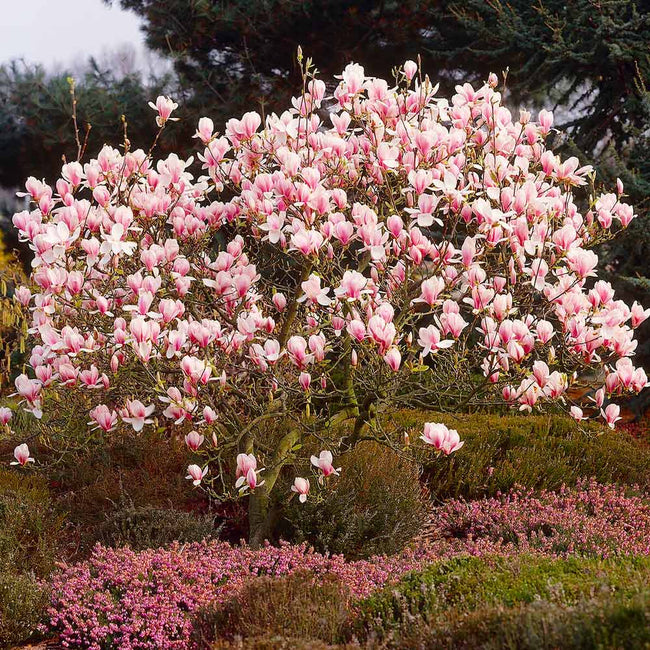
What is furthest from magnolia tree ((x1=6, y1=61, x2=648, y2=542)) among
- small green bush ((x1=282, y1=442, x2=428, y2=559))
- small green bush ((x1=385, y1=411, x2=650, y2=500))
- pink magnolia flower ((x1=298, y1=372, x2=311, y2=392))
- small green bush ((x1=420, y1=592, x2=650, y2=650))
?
small green bush ((x1=385, y1=411, x2=650, y2=500))

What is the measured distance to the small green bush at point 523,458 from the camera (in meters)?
5.91

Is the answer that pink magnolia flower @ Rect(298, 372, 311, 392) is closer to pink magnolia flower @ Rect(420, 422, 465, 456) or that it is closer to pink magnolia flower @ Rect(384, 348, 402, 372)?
pink magnolia flower @ Rect(384, 348, 402, 372)

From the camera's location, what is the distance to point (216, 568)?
153 inches

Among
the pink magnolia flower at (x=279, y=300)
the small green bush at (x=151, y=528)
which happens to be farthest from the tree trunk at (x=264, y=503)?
the pink magnolia flower at (x=279, y=300)

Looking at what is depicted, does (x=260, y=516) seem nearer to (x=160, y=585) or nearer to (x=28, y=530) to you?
(x=160, y=585)

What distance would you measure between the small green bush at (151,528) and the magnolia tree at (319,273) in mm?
362

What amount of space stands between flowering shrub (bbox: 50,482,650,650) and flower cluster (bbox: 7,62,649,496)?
0.39 meters

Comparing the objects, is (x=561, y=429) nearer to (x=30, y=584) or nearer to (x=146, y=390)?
(x=146, y=390)

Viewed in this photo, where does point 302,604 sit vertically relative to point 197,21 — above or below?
below

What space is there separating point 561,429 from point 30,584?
4.94 m

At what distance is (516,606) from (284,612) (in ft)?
3.24

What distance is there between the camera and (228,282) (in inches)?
157

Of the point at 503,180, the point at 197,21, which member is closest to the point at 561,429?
the point at 503,180

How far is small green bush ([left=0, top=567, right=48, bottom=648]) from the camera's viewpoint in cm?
365
